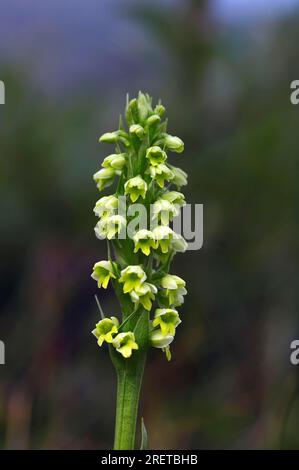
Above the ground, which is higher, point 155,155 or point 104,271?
point 155,155

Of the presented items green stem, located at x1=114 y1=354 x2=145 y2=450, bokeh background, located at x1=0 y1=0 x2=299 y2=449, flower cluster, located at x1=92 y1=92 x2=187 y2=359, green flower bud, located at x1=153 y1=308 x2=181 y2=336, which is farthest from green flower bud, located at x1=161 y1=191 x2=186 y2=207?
bokeh background, located at x1=0 y1=0 x2=299 y2=449

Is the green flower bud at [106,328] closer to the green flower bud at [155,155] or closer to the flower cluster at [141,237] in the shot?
the flower cluster at [141,237]

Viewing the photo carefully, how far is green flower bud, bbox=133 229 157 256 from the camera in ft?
7.21

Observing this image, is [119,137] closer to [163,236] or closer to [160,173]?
[160,173]

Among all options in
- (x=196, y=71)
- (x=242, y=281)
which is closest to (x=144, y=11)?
(x=196, y=71)

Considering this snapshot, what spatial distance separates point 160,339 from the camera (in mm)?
2240

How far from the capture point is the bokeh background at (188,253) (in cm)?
453

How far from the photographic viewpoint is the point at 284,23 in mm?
6293

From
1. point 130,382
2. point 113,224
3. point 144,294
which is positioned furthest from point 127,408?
point 113,224

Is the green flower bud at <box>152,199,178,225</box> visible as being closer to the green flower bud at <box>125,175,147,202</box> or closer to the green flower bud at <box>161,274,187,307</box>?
the green flower bud at <box>125,175,147,202</box>

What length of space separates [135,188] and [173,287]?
359 millimetres
